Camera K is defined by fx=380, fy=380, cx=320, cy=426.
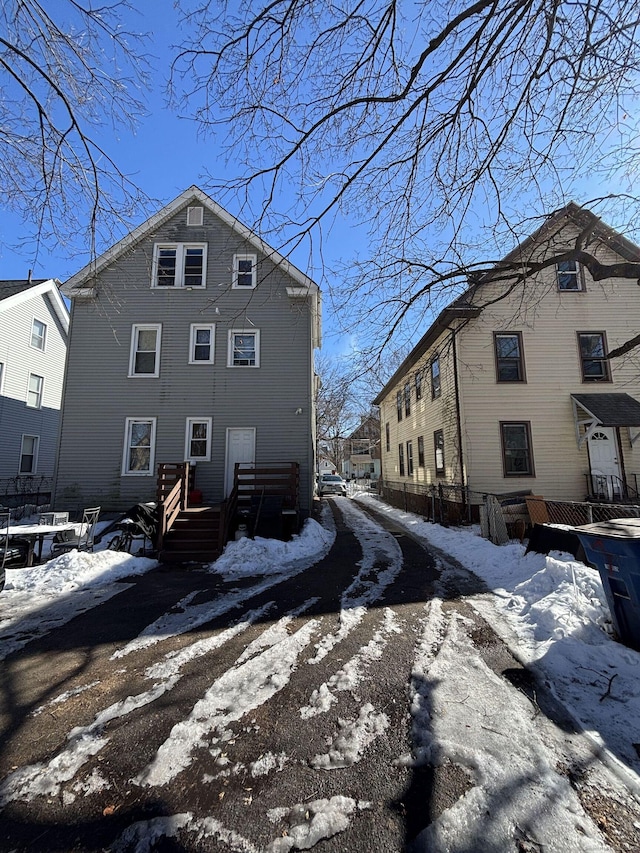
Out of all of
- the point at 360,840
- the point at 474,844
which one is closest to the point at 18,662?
the point at 360,840

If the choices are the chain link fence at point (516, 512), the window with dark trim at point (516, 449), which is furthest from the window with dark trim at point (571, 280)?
the chain link fence at point (516, 512)

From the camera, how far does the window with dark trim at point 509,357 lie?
42.7ft

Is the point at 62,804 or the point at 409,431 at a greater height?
the point at 409,431

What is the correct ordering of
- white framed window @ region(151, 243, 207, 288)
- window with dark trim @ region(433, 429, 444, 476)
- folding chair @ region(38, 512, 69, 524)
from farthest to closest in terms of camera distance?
window with dark trim @ region(433, 429, 444, 476) → white framed window @ region(151, 243, 207, 288) → folding chair @ region(38, 512, 69, 524)

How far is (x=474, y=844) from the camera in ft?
5.88

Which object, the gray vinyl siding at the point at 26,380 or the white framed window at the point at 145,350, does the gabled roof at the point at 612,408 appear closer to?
the white framed window at the point at 145,350

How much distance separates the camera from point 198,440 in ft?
40.4

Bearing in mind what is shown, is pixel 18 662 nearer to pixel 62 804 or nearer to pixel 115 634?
pixel 115 634

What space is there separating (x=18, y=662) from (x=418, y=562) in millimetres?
6555

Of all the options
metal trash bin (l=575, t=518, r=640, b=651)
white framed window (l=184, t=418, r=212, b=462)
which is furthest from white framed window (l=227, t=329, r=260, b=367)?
metal trash bin (l=575, t=518, r=640, b=651)

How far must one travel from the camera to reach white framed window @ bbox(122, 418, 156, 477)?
1213cm

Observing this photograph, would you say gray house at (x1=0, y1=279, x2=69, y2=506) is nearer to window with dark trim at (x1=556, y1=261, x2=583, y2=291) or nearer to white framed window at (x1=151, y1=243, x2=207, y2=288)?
white framed window at (x1=151, y1=243, x2=207, y2=288)

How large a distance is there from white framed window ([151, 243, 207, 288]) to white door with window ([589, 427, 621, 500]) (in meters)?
14.2

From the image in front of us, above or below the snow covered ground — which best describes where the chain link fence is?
above
